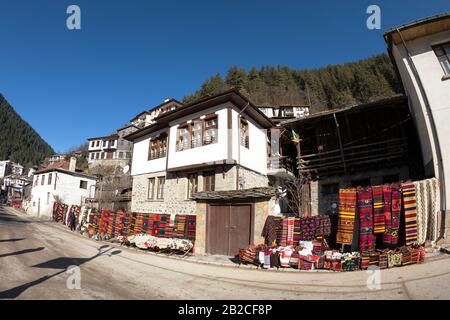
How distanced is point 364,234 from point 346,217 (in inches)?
32.5

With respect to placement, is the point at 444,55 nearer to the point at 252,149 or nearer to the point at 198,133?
the point at 252,149

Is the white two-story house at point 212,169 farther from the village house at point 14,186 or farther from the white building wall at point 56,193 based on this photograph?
the village house at point 14,186

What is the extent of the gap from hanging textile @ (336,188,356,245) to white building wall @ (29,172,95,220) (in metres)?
38.0

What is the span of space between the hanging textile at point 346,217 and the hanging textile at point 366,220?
9.7 inches

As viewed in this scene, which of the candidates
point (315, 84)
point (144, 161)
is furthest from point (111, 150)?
point (315, 84)

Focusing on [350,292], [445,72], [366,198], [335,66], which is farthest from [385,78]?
[350,292]

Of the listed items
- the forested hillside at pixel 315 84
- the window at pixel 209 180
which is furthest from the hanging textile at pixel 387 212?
the forested hillside at pixel 315 84

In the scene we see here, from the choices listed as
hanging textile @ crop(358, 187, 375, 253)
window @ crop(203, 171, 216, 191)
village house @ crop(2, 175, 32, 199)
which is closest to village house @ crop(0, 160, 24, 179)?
village house @ crop(2, 175, 32, 199)

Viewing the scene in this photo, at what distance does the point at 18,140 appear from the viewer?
146 metres

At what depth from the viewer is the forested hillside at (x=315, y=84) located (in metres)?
53.7

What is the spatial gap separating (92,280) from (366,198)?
9.60 metres
